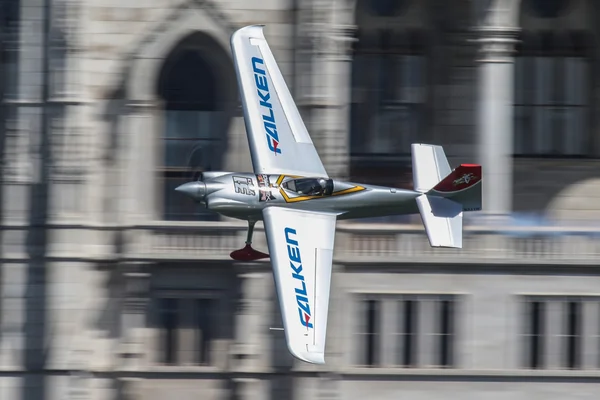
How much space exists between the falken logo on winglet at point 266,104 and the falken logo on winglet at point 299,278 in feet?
10.3

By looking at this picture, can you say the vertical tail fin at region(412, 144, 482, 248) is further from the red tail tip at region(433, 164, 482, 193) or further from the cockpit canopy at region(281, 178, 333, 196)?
the cockpit canopy at region(281, 178, 333, 196)

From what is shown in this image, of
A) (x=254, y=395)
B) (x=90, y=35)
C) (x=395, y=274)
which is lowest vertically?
(x=254, y=395)

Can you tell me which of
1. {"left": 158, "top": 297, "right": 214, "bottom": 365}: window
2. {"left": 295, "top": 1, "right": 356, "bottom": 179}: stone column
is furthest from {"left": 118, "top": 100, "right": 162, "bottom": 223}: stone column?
{"left": 295, "top": 1, "right": 356, "bottom": 179}: stone column

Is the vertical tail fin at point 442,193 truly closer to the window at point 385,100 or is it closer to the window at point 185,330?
the window at point 385,100

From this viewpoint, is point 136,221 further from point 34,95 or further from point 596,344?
point 596,344

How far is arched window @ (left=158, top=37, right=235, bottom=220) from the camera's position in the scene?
4675cm

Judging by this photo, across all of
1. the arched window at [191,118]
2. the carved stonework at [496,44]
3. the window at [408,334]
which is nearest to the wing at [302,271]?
the window at [408,334]

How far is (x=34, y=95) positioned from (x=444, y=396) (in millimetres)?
15530

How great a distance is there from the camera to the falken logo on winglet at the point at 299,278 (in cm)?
3741

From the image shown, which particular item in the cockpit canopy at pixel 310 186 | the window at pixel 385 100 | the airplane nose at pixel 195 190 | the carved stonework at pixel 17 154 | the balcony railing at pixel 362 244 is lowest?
the balcony railing at pixel 362 244

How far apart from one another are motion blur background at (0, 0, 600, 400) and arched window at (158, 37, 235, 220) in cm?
6

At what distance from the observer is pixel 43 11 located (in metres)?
46.4

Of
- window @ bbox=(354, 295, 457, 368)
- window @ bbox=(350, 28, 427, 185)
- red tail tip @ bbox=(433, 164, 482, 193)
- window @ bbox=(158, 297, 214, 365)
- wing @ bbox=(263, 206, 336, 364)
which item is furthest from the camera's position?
window @ bbox=(350, 28, 427, 185)

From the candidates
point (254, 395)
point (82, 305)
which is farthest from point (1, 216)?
point (254, 395)
